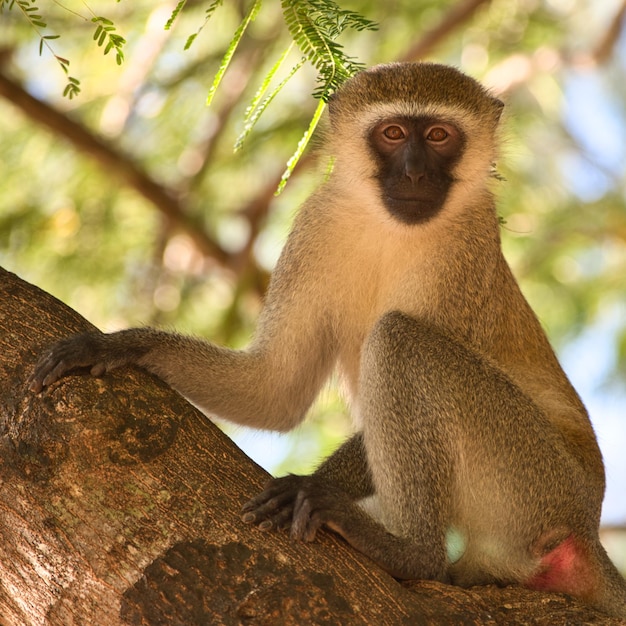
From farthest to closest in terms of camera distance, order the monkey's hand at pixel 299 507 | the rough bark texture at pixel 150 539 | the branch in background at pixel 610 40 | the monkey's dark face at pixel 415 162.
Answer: the branch in background at pixel 610 40 → the monkey's dark face at pixel 415 162 → the monkey's hand at pixel 299 507 → the rough bark texture at pixel 150 539

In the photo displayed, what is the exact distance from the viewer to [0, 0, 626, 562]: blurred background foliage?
26.2 ft

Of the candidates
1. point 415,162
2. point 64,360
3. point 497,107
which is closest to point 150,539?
point 64,360

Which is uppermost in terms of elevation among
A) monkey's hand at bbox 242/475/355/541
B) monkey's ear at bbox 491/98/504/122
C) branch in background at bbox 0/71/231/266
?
monkey's ear at bbox 491/98/504/122

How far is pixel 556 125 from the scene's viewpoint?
34.0 feet

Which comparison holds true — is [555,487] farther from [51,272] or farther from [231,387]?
[51,272]

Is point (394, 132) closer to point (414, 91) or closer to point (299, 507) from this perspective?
point (414, 91)

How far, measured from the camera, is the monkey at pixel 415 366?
4430mm

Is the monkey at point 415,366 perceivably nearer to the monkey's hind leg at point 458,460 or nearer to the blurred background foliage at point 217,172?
the monkey's hind leg at point 458,460

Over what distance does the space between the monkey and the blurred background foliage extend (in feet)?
6.83

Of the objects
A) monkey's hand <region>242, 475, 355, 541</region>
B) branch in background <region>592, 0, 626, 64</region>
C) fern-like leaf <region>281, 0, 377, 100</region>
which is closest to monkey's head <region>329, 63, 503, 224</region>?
fern-like leaf <region>281, 0, 377, 100</region>

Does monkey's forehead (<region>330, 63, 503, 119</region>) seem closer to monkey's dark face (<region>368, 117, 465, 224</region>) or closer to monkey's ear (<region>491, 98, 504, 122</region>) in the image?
monkey's ear (<region>491, 98, 504, 122</region>)

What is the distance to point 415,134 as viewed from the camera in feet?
17.7

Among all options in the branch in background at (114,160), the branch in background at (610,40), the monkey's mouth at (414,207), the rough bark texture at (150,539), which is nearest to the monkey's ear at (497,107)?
the monkey's mouth at (414,207)

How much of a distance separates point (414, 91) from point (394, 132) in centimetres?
26
